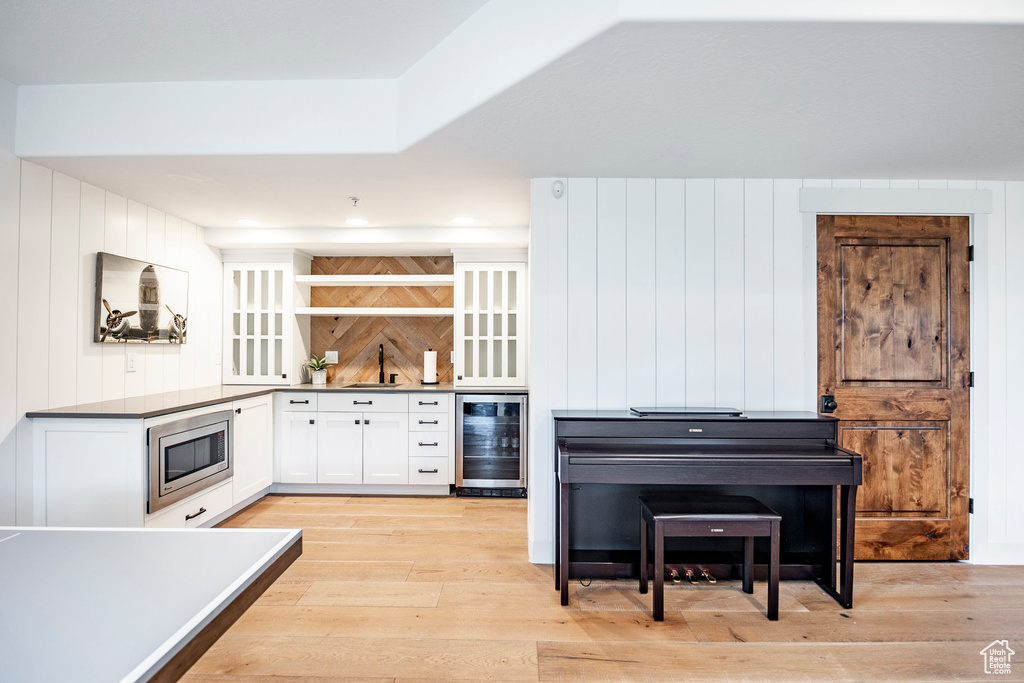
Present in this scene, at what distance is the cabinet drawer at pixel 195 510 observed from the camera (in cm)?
292

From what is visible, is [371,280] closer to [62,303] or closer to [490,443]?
[490,443]

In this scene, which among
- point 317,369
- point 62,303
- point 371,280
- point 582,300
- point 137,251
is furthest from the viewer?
point 317,369

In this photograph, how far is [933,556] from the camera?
3.04 meters

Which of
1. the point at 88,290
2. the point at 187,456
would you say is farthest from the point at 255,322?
the point at 187,456

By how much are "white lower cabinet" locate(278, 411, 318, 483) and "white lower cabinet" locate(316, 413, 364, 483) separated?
4 centimetres

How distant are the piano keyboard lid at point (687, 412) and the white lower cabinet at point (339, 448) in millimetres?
2296

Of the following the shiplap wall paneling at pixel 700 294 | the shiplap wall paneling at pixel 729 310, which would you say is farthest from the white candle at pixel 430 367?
the shiplap wall paneling at pixel 729 310

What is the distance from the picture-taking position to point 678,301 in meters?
3.00

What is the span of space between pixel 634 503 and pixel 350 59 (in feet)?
8.33

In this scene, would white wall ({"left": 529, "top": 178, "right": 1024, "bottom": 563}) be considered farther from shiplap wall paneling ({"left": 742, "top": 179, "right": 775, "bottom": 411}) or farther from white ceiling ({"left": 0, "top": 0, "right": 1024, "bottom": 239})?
white ceiling ({"left": 0, "top": 0, "right": 1024, "bottom": 239})

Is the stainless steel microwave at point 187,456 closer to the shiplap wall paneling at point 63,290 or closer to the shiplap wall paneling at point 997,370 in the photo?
the shiplap wall paneling at point 63,290

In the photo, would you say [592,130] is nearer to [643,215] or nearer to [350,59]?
[643,215]

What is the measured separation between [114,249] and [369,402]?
190cm

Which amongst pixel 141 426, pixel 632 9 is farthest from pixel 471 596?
pixel 632 9
